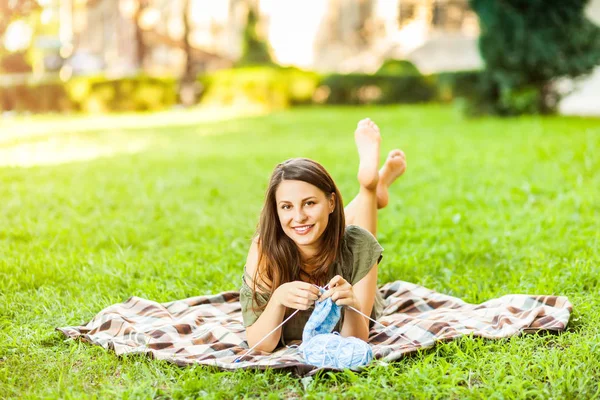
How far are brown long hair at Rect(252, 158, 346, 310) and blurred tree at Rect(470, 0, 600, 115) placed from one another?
32.6 ft

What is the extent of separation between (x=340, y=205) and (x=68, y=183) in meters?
5.11

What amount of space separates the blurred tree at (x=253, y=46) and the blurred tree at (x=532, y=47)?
1136 centimetres

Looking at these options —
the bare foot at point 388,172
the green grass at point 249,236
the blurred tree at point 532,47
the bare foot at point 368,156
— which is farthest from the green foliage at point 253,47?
the bare foot at point 368,156

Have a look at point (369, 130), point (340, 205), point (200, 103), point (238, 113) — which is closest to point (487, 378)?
point (340, 205)

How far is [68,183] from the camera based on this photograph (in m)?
7.51

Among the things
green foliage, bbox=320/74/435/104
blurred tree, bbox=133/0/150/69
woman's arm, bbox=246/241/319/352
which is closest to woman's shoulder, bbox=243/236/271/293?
woman's arm, bbox=246/241/319/352

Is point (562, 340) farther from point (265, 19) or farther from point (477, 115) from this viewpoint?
point (265, 19)

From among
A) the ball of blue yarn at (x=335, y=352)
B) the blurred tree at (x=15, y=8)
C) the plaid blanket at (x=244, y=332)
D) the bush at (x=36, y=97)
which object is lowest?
the plaid blanket at (x=244, y=332)

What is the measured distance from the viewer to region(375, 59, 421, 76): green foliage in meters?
20.7

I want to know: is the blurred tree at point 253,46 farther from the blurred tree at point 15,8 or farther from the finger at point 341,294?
the finger at point 341,294

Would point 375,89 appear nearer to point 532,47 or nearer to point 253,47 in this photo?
point 253,47

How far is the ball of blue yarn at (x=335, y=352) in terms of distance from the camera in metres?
2.86

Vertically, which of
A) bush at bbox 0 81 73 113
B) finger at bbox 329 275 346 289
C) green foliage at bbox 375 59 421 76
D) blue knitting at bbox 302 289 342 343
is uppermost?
green foliage at bbox 375 59 421 76

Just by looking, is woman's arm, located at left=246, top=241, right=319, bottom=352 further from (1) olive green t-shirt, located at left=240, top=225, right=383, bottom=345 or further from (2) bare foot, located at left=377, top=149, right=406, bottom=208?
(2) bare foot, located at left=377, top=149, right=406, bottom=208
